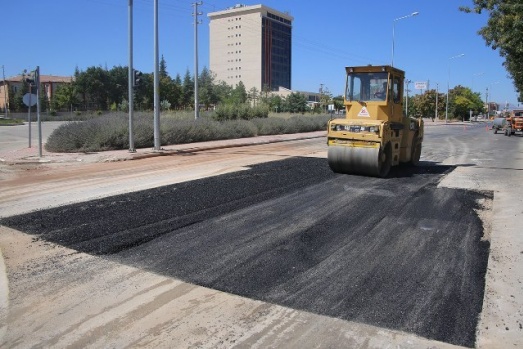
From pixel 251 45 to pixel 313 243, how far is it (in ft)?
533

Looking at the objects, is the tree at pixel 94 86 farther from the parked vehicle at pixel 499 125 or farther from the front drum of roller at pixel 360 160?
the front drum of roller at pixel 360 160

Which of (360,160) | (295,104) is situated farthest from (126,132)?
(295,104)

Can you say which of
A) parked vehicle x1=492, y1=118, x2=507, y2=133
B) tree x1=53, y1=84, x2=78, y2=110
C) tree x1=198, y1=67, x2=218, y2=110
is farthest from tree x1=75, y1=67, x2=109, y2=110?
parked vehicle x1=492, y1=118, x2=507, y2=133

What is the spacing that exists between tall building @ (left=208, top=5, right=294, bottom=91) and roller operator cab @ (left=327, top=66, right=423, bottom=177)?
5693 inches

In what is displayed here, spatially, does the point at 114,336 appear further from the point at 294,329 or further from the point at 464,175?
the point at 464,175

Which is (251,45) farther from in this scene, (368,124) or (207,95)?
(368,124)

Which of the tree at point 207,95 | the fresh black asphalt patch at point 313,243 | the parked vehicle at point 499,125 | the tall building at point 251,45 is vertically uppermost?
the tall building at point 251,45

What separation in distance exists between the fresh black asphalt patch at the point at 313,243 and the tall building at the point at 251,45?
148542 millimetres

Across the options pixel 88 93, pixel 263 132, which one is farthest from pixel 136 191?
pixel 88 93

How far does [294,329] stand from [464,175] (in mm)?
11091

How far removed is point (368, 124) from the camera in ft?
38.1

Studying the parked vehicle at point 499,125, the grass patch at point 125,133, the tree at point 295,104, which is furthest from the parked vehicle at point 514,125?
the tree at point 295,104

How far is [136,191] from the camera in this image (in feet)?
32.9

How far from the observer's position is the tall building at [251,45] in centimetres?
15512
